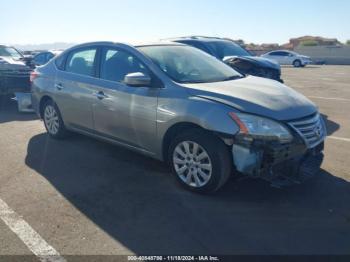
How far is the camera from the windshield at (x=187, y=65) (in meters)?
4.77

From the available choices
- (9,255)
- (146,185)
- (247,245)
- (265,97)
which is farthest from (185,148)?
(9,255)

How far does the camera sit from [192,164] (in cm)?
436

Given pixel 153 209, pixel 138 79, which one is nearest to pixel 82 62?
pixel 138 79

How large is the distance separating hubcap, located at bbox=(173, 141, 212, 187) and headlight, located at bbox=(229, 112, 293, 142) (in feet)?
1.73

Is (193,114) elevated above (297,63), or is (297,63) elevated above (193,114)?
(193,114)

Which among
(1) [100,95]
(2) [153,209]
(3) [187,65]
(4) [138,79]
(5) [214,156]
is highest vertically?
(3) [187,65]

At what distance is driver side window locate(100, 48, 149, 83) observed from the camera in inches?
195

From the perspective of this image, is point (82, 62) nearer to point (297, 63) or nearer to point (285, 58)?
point (297, 63)

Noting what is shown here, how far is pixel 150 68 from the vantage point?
4711 millimetres

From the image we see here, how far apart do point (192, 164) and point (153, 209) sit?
2.25 ft

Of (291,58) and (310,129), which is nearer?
(310,129)

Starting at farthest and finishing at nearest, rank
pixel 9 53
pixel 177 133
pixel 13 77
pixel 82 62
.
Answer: pixel 9 53, pixel 13 77, pixel 82 62, pixel 177 133

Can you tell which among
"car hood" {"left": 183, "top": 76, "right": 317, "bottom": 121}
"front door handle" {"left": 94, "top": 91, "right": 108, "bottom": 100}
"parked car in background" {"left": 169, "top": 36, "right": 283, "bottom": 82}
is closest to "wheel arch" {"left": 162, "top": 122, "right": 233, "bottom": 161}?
"car hood" {"left": 183, "top": 76, "right": 317, "bottom": 121}

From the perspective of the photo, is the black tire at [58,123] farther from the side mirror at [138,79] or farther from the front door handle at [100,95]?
the side mirror at [138,79]
